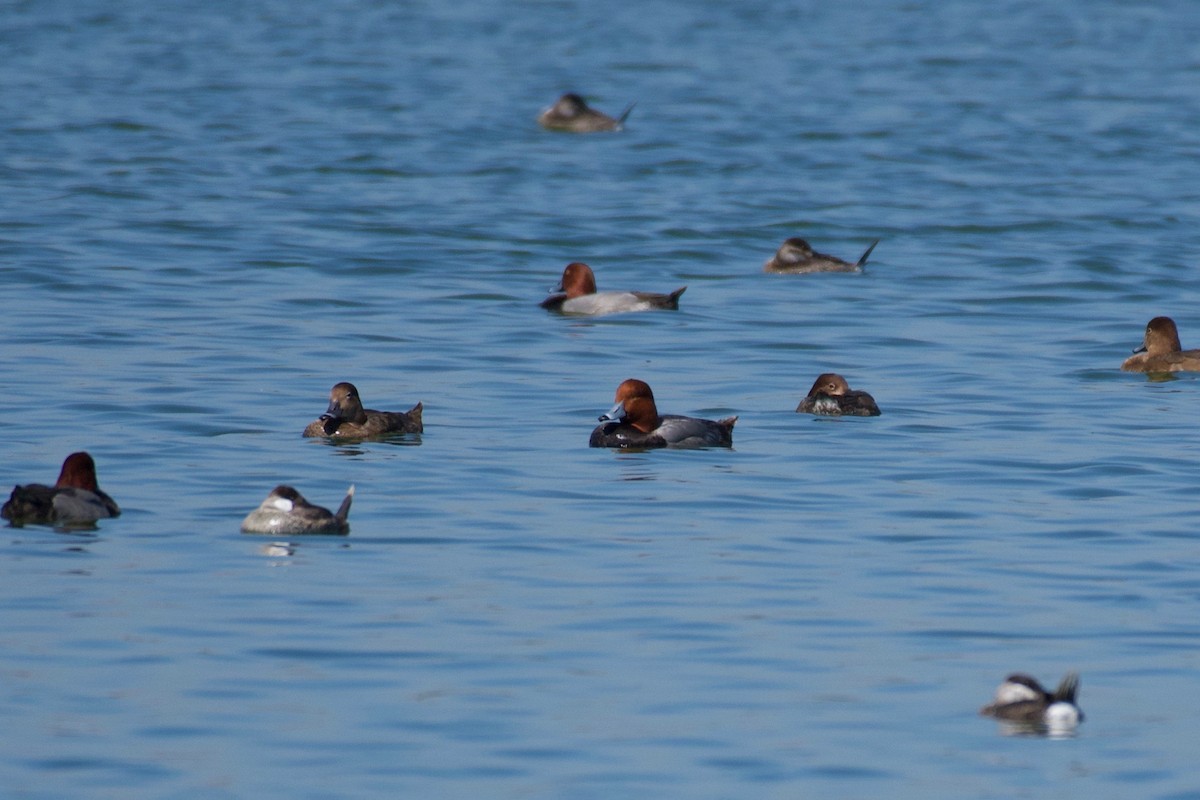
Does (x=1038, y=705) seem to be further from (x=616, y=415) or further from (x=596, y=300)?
(x=596, y=300)

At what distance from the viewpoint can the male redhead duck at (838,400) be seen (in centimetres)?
1587

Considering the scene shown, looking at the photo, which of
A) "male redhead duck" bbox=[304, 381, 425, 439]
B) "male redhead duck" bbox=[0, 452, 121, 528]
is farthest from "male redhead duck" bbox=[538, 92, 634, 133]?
"male redhead duck" bbox=[0, 452, 121, 528]

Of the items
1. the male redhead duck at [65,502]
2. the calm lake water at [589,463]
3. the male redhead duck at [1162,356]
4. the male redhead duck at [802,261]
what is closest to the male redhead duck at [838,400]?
the calm lake water at [589,463]

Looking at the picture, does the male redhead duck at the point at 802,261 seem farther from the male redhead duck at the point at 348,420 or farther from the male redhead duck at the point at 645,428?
the male redhead duck at the point at 348,420

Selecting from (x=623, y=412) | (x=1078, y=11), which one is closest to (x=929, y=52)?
(x=1078, y=11)

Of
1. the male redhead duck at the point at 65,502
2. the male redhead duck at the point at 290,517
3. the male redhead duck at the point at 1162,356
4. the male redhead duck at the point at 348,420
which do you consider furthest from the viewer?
the male redhead duck at the point at 1162,356

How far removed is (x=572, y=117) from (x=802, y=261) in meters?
15.0

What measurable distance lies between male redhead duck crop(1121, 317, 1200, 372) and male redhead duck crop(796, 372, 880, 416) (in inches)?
141

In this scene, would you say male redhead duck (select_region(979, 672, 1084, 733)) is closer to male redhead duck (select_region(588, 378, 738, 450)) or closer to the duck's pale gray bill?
male redhead duck (select_region(588, 378, 738, 450))

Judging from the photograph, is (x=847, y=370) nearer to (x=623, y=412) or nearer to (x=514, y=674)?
(x=623, y=412)

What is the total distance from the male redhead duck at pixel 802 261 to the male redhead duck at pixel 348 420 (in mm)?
9963

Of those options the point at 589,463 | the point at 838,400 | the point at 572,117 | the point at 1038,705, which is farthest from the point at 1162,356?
the point at 572,117

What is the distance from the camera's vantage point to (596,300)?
70.6ft

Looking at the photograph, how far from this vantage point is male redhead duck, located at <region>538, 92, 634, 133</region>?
38.3 metres
